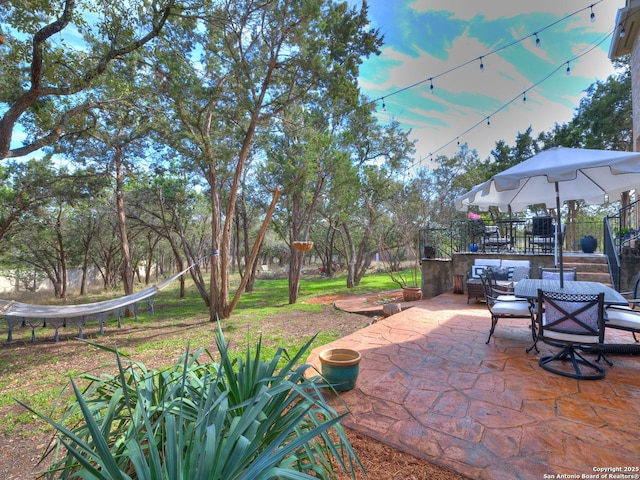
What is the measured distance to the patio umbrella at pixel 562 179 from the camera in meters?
2.67

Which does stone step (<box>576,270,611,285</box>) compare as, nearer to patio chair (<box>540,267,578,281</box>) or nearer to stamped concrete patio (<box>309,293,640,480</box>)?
patio chair (<box>540,267,578,281</box>)

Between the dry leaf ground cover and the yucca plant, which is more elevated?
the yucca plant

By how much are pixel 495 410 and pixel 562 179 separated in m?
2.15

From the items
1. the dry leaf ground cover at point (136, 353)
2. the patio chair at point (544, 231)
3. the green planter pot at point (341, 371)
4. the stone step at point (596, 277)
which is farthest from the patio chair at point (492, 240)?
the green planter pot at point (341, 371)

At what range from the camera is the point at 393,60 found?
7234mm

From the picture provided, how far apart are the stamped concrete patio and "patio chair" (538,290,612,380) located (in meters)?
0.13

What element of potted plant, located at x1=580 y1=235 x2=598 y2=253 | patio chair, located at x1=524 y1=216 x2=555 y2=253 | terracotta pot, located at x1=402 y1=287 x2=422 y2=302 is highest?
patio chair, located at x1=524 y1=216 x2=555 y2=253

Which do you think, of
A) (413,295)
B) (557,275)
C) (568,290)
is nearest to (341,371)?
(568,290)

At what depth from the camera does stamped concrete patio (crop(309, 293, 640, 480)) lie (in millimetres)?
1602

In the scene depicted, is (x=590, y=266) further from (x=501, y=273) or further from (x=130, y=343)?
(x=130, y=343)

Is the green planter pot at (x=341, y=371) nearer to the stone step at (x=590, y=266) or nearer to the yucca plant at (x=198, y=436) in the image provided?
the yucca plant at (x=198, y=436)

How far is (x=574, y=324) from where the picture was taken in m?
2.48

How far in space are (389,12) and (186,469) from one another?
7857mm

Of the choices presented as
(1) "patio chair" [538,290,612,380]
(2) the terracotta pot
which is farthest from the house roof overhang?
(1) "patio chair" [538,290,612,380]
